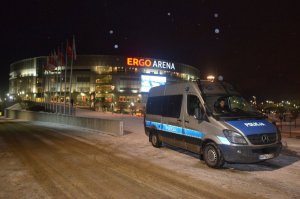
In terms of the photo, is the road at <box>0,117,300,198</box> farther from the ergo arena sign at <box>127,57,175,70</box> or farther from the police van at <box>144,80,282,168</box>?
the ergo arena sign at <box>127,57,175,70</box>

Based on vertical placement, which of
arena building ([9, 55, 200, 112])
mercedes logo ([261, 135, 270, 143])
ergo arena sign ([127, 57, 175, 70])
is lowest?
mercedes logo ([261, 135, 270, 143])

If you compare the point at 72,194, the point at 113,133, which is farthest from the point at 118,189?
the point at 113,133

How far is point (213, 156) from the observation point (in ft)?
30.6

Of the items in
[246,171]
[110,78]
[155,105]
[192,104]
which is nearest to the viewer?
[246,171]

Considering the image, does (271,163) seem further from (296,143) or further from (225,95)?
(296,143)

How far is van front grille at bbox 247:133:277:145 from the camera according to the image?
8.75m

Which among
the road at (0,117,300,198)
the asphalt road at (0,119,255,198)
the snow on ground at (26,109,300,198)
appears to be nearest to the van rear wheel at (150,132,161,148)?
the snow on ground at (26,109,300,198)

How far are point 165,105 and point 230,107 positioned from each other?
3.07m

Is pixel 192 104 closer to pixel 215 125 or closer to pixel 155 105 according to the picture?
pixel 215 125

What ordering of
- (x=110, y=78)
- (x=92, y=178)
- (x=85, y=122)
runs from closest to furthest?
1. (x=92, y=178)
2. (x=85, y=122)
3. (x=110, y=78)

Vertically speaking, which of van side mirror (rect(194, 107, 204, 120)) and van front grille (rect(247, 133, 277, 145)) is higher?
van side mirror (rect(194, 107, 204, 120))

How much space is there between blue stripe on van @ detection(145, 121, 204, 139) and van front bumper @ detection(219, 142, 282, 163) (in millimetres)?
1218

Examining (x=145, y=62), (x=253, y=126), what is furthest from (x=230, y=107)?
(x=145, y=62)

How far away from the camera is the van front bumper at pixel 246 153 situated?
341 inches
